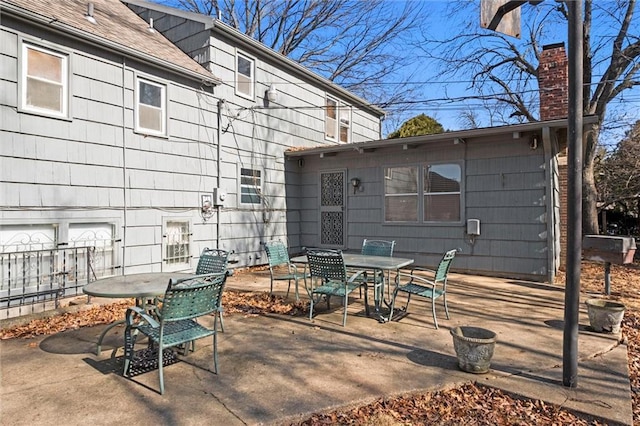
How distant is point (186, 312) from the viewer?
3.07 meters

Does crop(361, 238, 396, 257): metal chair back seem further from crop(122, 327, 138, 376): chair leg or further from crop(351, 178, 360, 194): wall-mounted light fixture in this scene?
crop(122, 327, 138, 376): chair leg

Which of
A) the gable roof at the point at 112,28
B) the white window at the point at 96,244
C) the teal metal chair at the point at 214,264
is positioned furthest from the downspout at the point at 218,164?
the teal metal chair at the point at 214,264

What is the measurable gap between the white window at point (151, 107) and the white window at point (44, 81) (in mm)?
1213

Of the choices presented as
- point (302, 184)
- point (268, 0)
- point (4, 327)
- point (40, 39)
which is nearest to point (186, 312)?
point (4, 327)

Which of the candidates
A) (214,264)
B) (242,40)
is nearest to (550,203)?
(214,264)

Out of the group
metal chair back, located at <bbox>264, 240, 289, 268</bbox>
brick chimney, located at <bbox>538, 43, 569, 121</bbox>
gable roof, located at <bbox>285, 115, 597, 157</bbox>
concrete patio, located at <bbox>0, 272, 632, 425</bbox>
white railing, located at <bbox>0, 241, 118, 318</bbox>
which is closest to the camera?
concrete patio, located at <bbox>0, 272, 632, 425</bbox>

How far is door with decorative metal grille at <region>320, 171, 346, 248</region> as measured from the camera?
33.1ft

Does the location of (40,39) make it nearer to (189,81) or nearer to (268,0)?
(189,81)

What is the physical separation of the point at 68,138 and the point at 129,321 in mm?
3944

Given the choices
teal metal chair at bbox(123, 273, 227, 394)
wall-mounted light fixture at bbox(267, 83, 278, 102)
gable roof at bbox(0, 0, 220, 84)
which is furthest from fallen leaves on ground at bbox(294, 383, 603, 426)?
wall-mounted light fixture at bbox(267, 83, 278, 102)

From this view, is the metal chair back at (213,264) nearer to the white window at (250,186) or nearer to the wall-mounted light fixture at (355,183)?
the white window at (250,186)

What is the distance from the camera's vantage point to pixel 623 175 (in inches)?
583

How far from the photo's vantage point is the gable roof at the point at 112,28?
546cm

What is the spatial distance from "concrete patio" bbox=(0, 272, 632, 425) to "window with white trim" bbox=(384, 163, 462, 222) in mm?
3799
